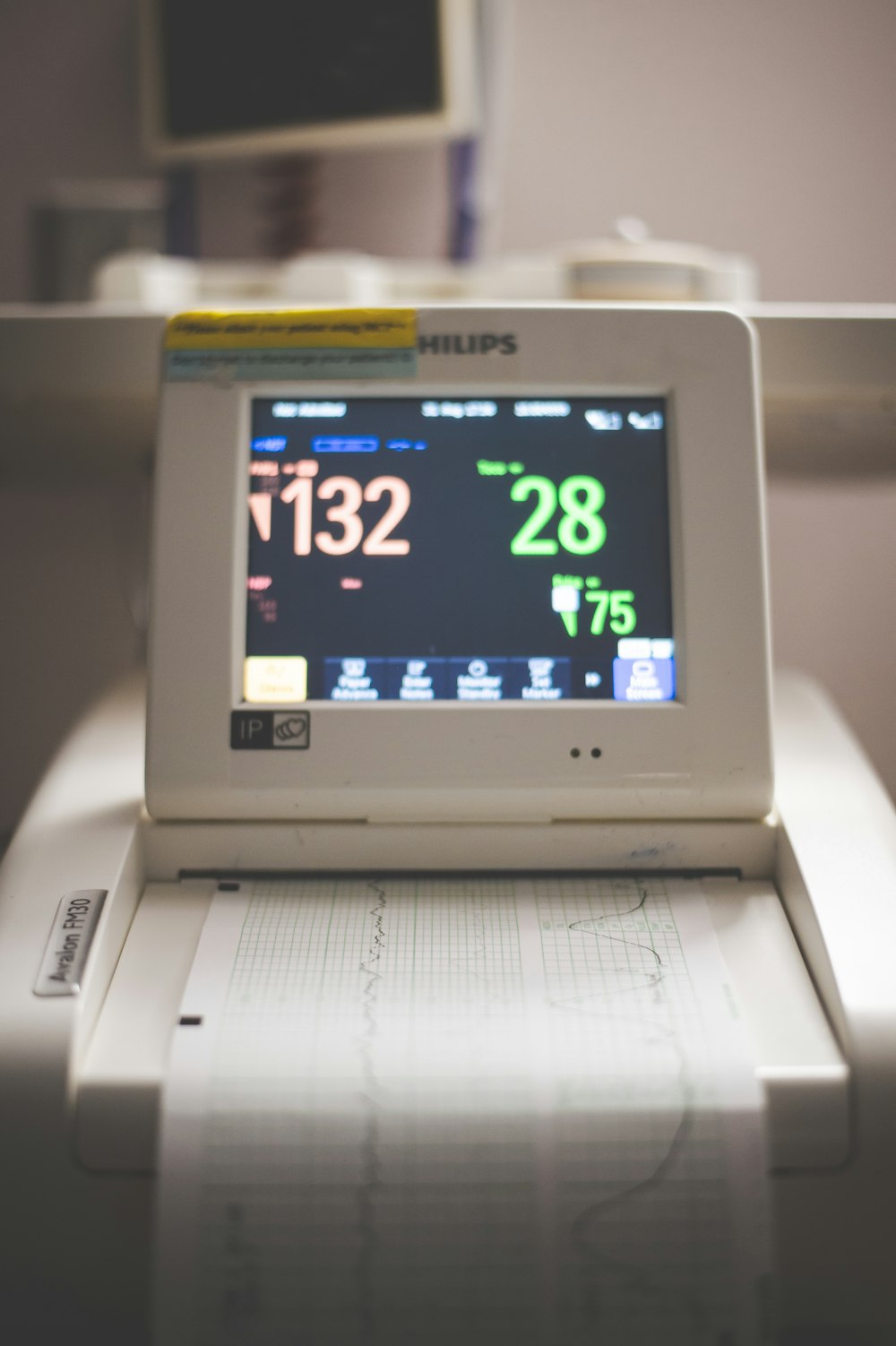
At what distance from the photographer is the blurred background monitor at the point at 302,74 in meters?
1.19

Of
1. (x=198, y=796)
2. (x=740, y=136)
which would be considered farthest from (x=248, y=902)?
(x=740, y=136)

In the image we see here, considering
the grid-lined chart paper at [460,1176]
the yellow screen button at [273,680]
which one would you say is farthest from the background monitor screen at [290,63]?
the grid-lined chart paper at [460,1176]

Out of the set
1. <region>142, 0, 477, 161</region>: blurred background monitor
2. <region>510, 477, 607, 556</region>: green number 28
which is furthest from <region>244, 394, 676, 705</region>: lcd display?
<region>142, 0, 477, 161</region>: blurred background monitor

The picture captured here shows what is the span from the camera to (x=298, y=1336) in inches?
22.5

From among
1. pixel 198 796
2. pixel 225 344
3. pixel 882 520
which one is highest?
pixel 225 344

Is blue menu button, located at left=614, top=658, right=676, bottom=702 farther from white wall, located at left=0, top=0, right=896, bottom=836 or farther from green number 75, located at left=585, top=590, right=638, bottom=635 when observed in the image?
→ white wall, located at left=0, top=0, right=896, bottom=836

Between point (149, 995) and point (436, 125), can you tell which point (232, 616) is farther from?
point (436, 125)

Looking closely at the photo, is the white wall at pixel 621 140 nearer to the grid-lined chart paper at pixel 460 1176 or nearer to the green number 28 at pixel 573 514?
the green number 28 at pixel 573 514

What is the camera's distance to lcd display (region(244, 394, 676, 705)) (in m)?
0.80

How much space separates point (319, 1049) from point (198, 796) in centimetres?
23

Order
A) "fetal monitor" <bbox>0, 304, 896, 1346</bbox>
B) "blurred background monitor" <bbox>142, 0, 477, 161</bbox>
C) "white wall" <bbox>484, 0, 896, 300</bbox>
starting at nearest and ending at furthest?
"fetal monitor" <bbox>0, 304, 896, 1346</bbox> < "blurred background monitor" <bbox>142, 0, 477, 161</bbox> < "white wall" <bbox>484, 0, 896, 300</bbox>

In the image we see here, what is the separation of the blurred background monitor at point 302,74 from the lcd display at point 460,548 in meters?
0.59

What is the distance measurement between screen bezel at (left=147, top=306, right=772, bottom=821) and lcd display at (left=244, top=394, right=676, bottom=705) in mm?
18

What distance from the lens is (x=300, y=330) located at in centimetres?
81
